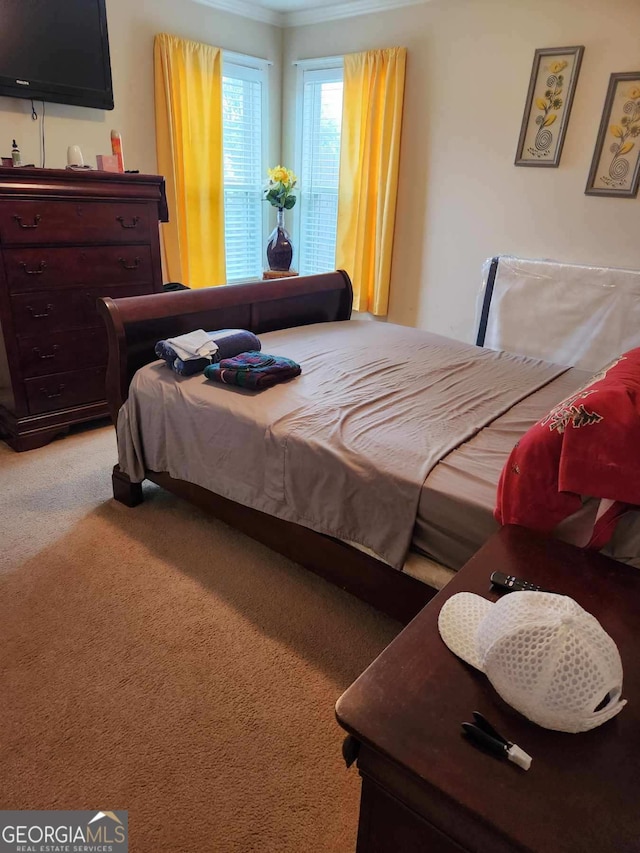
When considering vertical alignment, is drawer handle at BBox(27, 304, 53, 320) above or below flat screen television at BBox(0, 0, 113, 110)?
below

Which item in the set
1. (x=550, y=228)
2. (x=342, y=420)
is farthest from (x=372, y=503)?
(x=550, y=228)

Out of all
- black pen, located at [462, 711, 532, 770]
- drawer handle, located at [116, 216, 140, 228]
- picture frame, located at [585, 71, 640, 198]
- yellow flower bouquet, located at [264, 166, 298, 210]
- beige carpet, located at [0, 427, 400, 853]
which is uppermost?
picture frame, located at [585, 71, 640, 198]

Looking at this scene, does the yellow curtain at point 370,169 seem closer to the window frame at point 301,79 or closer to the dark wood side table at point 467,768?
the window frame at point 301,79

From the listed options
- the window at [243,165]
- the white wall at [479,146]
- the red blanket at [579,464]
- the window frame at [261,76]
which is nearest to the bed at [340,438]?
the red blanket at [579,464]

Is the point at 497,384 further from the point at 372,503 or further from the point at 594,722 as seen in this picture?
the point at 594,722

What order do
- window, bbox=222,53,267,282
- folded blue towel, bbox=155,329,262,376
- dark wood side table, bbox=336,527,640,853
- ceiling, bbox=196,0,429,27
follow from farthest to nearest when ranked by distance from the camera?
window, bbox=222,53,267,282
ceiling, bbox=196,0,429,27
folded blue towel, bbox=155,329,262,376
dark wood side table, bbox=336,527,640,853

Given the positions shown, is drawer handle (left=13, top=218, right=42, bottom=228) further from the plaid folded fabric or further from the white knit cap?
the white knit cap

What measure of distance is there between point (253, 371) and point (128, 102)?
2.69 meters

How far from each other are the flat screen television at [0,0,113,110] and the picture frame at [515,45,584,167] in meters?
2.56

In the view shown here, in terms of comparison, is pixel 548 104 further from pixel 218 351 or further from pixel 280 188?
pixel 218 351

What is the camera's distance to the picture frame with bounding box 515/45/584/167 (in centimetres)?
319

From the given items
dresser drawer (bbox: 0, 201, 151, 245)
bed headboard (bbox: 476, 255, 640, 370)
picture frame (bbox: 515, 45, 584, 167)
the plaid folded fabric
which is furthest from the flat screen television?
bed headboard (bbox: 476, 255, 640, 370)

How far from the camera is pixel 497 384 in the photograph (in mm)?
2230

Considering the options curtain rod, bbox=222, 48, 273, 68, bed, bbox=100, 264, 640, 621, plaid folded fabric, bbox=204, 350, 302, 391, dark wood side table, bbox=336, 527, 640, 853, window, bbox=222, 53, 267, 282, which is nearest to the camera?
dark wood side table, bbox=336, 527, 640, 853
